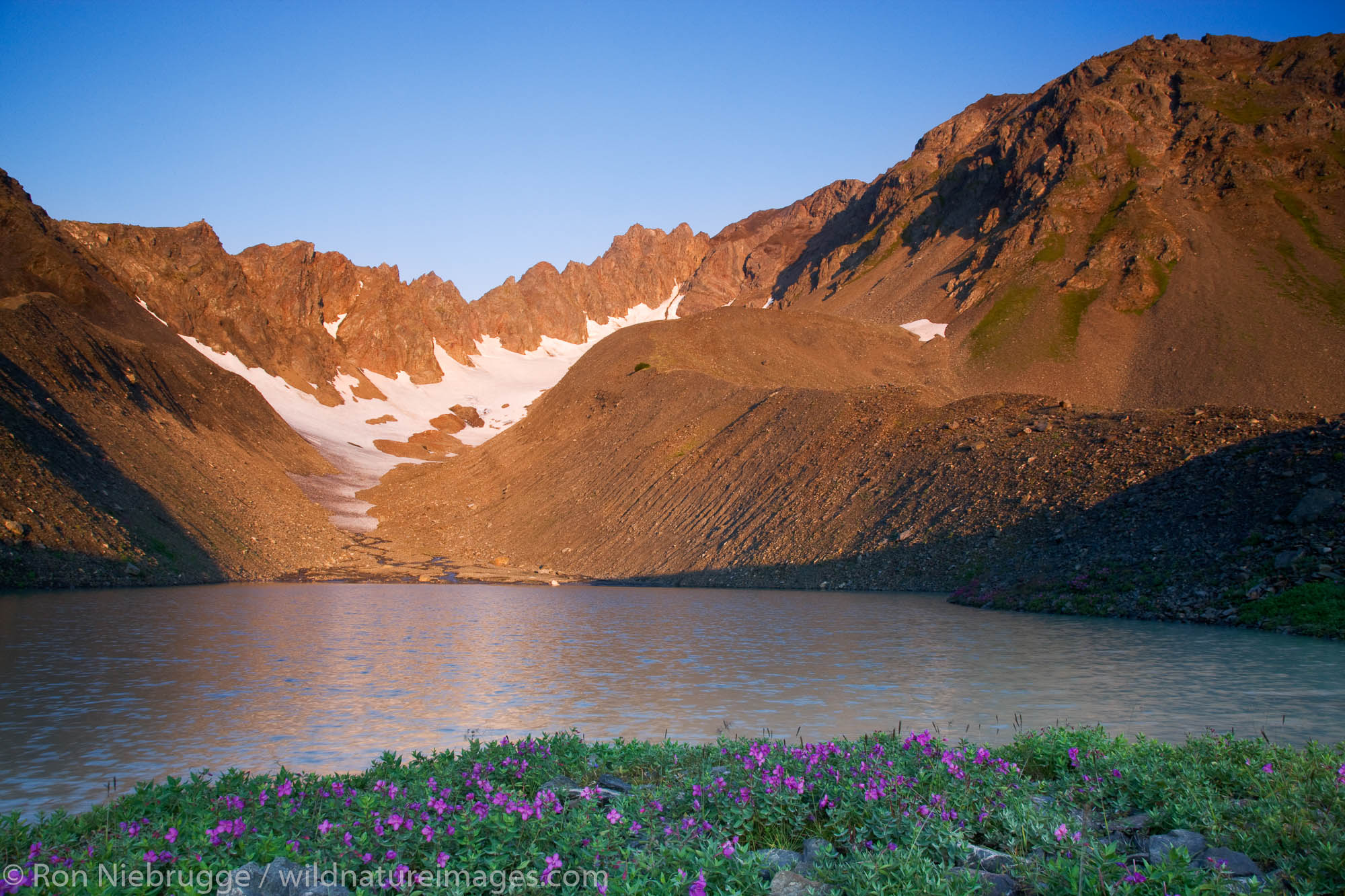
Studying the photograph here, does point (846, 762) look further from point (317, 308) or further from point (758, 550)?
point (317, 308)

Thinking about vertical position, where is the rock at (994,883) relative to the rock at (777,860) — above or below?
above

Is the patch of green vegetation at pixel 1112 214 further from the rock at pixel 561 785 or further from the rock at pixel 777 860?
the rock at pixel 777 860

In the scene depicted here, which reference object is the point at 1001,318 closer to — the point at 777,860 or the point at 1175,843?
the point at 1175,843

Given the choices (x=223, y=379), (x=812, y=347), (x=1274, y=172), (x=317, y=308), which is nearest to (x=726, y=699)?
(x=812, y=347)

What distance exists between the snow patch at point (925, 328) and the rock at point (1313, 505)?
235 ft

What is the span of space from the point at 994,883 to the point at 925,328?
9639 cm

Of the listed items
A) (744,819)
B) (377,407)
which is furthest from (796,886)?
(377,407)

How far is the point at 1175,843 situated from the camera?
15.9 ft

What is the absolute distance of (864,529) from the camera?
105 ft

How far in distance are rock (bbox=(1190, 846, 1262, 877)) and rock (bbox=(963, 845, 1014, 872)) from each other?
1.03 m

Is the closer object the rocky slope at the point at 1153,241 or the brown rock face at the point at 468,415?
the rocky slope at the point at 1153,241

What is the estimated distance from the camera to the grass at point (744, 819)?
4383mm

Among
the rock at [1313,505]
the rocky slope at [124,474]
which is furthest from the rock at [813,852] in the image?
the rocky slope at [124,474]

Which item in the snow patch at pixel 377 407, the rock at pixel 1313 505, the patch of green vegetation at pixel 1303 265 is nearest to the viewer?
the rock at pixel 1313 505
